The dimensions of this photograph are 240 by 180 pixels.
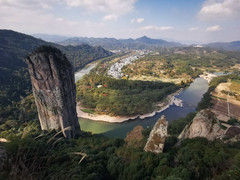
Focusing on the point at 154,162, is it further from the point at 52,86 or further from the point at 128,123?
the point at 128,123

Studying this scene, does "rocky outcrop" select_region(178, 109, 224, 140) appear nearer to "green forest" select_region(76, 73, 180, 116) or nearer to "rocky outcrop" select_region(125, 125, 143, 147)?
"rocky outcrop" select_region(125, 125, 143, 147)

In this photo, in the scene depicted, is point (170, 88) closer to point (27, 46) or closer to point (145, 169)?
point (145, 169)

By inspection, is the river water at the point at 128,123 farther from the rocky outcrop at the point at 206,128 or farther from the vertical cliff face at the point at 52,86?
the rocky outcrop at the point at 206,128

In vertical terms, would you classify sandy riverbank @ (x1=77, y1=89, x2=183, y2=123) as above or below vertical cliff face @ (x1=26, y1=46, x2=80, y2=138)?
below

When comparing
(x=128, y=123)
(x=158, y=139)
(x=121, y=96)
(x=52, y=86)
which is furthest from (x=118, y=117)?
(x=158, y=139)

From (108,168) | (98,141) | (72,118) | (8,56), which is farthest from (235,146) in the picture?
(8,56)

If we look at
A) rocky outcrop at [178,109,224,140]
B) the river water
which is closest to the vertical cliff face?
the river water

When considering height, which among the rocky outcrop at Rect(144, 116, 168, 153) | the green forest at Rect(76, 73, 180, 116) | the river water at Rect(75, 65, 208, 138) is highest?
the rocky outcrop at Rect(144, 116, 168, 153)
